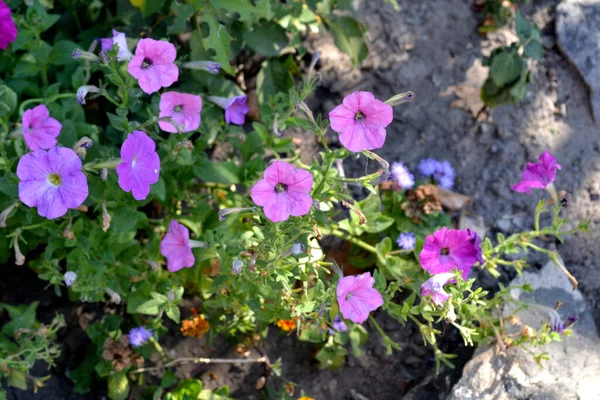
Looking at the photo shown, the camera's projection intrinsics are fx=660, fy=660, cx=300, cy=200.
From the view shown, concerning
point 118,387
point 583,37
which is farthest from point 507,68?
point 118,387

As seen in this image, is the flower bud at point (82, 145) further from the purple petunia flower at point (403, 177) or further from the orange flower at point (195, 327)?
the purple petunia flower at point (403, 177)

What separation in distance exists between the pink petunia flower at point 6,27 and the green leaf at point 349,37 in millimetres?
1449

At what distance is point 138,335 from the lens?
8.75ft

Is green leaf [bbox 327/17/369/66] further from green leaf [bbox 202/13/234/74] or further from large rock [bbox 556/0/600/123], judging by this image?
large rock [bbox 556/0/600/123]

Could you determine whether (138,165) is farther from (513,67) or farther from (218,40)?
(513,67)

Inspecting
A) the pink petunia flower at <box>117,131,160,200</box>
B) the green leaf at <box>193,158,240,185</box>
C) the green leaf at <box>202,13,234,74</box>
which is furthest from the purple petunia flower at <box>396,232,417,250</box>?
the pink petunia flower at <box>117,131,160,200</box>

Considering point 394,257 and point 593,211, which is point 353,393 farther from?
point 593,211

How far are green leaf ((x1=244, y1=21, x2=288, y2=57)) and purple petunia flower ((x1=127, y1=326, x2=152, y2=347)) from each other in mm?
1342

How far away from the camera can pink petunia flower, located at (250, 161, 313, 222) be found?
6.57 feet

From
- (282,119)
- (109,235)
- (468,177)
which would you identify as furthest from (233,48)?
(468,177)

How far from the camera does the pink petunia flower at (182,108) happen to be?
2340 mm

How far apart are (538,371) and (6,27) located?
242cm

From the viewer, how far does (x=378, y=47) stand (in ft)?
11.7

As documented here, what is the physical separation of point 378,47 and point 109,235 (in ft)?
5.97
